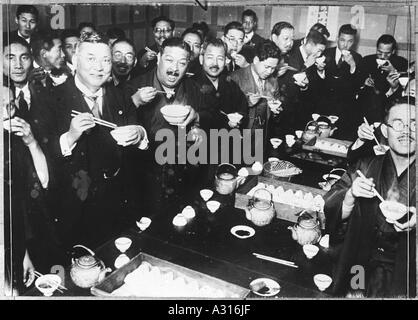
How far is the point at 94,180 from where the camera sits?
3.19m

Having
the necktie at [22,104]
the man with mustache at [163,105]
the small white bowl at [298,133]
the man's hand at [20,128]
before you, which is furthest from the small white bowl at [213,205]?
the necktie at [22,104]

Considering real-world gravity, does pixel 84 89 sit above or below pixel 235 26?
below

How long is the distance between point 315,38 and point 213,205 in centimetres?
110

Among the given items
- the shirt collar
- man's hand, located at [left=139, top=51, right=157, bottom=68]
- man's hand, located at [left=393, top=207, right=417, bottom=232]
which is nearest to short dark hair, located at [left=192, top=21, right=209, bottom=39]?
man's hand, located at [left=139, top=51, right=157, bottom=68]

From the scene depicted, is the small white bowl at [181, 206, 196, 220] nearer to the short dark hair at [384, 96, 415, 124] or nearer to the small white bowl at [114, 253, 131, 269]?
the small white bowl at [114, 253, 131, 269]

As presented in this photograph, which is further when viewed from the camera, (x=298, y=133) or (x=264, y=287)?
(x=298, y=133)

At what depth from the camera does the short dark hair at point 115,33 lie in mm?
3148

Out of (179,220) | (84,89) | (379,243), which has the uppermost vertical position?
(84,89)

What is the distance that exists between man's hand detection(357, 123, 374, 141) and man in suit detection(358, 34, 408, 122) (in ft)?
0.15

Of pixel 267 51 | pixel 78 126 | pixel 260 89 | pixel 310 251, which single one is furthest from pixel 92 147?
pixel 310 251

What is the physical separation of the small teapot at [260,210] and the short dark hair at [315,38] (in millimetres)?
912

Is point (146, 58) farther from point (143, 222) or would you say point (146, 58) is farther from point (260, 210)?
point (260, 210)

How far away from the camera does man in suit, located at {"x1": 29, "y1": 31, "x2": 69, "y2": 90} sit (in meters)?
3.14
